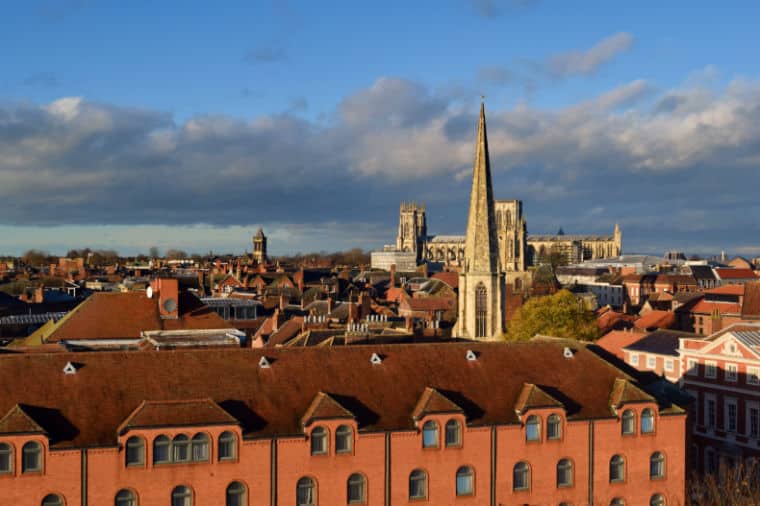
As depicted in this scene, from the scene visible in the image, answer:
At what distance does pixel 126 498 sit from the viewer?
106 feet

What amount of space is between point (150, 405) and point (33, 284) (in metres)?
122

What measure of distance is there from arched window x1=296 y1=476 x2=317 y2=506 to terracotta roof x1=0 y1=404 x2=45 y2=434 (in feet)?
32.9

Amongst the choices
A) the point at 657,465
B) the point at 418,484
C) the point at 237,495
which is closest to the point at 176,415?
the point at 237,495

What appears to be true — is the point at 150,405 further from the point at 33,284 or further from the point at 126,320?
the point at 33,284

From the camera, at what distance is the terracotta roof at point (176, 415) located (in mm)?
32500

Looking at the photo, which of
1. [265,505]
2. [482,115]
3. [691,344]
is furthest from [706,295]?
[265,505]

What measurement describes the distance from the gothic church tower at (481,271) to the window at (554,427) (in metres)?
47.6

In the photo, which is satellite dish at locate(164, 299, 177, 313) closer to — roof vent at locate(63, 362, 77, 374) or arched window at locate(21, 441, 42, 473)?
roof vent at locate(63, 362, 77, 374)

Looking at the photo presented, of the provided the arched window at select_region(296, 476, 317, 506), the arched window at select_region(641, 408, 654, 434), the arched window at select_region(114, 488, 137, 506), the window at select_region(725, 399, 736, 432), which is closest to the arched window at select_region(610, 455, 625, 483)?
the arched window at select_region(641, 408, 654, 434)

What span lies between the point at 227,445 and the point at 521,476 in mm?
12699

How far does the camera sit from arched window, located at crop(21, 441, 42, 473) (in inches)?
1228

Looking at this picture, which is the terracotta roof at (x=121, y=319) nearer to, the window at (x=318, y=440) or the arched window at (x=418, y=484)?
the window at (x=318, y=440)

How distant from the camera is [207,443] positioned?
33.2m

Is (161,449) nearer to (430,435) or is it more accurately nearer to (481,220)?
(430,435)
